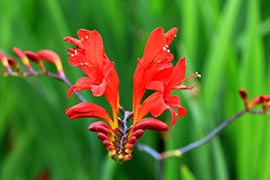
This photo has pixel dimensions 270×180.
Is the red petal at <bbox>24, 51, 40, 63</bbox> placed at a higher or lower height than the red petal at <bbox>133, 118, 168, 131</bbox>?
higher

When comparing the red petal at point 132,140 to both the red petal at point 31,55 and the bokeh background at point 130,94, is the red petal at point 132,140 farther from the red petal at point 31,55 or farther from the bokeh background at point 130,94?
the bokeh background at point 130,94

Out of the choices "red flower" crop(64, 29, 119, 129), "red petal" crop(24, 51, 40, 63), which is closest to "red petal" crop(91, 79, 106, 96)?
"red flower" crop(64, 29, 119, 129)

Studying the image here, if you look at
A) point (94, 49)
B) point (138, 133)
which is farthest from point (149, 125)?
point (94, 49)

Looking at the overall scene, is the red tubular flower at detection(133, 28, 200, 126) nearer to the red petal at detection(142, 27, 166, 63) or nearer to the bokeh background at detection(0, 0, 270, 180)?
the red petal at detection(142, 27, 166, 63)

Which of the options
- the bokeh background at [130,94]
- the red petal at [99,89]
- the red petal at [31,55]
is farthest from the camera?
the bokeh background at [130,94]

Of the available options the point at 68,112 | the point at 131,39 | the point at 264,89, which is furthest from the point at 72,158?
the point at 68,112

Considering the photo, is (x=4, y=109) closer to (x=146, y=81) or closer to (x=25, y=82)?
(x=25, y=82)

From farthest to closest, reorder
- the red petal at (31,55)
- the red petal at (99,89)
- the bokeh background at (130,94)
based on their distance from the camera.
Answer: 1. the bokeh background at (130,94)
2. the red petal at (31,55)
3. the red petal at (99,89)

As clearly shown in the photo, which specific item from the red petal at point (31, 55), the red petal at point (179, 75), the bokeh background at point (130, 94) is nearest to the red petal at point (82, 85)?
the red petal at point (179, 75)
